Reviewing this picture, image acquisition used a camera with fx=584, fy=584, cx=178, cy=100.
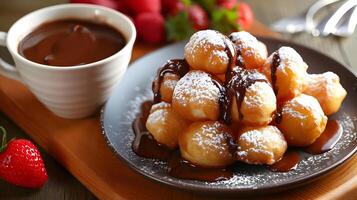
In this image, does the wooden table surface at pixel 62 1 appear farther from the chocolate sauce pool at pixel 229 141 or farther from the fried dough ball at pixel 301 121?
the fried dough ball at pixel 301 121

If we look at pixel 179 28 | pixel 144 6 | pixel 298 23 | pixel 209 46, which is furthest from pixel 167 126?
pixel 298 23

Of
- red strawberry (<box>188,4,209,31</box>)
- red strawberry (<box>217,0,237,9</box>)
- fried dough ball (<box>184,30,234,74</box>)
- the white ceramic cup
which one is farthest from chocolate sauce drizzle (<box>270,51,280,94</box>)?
red strawberry (<box>217,0,237,9</box>)

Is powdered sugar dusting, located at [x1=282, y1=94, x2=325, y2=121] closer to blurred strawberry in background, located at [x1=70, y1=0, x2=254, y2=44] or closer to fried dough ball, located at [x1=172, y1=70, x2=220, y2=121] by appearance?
fried dough ball, located at [x1=172, y1=70, x2=220, y2=121]

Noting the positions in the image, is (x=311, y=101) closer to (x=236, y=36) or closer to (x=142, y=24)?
(x=236, y=36)

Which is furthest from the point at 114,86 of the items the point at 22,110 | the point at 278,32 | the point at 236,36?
the point at 278,32

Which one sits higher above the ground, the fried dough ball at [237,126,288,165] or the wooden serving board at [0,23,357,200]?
the fried dough ball at [237,126,288,165]

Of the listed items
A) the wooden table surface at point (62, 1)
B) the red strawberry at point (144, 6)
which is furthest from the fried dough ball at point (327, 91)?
the red strawberry at point (144, 6)
